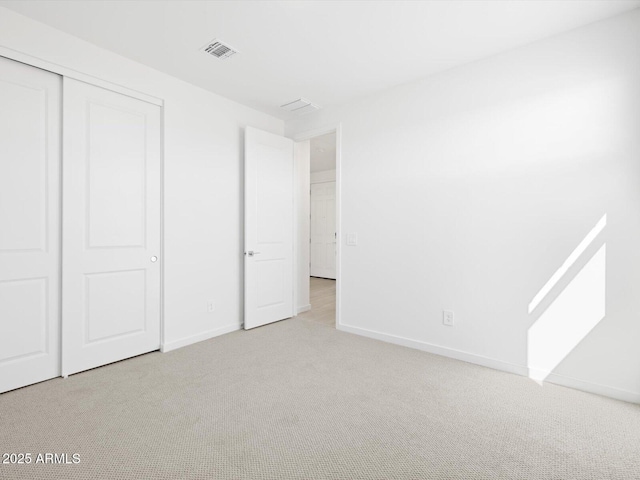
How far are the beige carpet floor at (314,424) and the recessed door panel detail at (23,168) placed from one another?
1110 mm

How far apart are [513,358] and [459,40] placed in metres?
2.58

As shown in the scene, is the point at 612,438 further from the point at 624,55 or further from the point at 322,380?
the point at 624,55

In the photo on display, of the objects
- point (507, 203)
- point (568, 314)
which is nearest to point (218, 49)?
point (507, 203)

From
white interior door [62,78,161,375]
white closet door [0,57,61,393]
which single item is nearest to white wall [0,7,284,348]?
white interior door [62,78,161,375]

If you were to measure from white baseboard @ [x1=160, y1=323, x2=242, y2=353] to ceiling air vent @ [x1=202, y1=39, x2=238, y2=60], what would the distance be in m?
2.65

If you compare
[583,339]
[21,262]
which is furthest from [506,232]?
[21,262]

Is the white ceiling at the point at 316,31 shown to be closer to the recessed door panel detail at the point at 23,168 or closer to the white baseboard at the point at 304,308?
the recessed door panel detail at the point at 23,168

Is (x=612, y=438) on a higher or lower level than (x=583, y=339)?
lower

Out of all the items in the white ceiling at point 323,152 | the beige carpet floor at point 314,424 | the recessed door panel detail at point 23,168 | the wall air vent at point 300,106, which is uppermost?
the white ceiling at point 323,152

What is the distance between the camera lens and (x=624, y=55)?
2.13 metres

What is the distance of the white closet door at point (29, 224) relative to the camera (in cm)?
216

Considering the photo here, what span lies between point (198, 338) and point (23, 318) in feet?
4.64

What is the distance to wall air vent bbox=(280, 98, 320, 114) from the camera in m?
3.56

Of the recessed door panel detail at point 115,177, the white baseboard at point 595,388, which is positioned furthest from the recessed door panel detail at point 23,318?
the white baseboard at point 595,388
